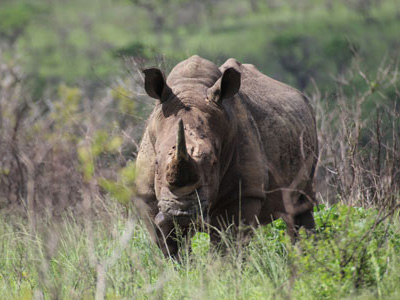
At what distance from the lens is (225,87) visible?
6.50 m

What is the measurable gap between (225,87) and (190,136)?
537 millimetres

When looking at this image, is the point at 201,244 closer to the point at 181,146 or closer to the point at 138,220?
the point at 138,220

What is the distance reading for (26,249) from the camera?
717cm

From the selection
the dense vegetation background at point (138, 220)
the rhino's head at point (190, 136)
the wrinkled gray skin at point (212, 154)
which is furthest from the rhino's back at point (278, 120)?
the rhino's head at point (190, 136)

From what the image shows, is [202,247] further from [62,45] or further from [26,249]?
[62,45]

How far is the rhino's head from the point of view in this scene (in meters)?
5.91

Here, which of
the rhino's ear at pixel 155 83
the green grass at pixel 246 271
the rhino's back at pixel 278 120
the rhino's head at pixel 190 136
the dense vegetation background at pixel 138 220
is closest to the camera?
the green grass at pixel 246 271

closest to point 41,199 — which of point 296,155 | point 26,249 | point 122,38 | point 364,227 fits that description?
point 26,249

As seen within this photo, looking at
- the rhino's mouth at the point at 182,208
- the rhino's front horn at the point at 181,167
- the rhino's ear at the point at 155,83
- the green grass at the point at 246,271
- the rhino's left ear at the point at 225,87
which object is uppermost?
the rhino's ear at the point at 155,83

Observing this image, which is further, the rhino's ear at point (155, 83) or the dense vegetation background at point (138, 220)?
the rhino's ear at point (155, 83)

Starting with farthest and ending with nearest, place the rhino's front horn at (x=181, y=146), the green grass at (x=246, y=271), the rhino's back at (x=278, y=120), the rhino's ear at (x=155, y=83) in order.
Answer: the rhino's back at (x=278, y=120) < the rhino's ear at (x=155, y=83) < the rhino's front horn at (x=181, y=146) < the green grass at (x=246, y=271)

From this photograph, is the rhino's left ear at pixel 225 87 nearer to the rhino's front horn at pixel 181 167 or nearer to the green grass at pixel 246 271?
the rhino's front horn at pixel 181 167

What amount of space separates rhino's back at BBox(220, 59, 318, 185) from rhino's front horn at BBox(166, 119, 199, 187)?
1129 millimetres

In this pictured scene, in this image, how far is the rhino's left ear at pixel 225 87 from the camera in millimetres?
6438
